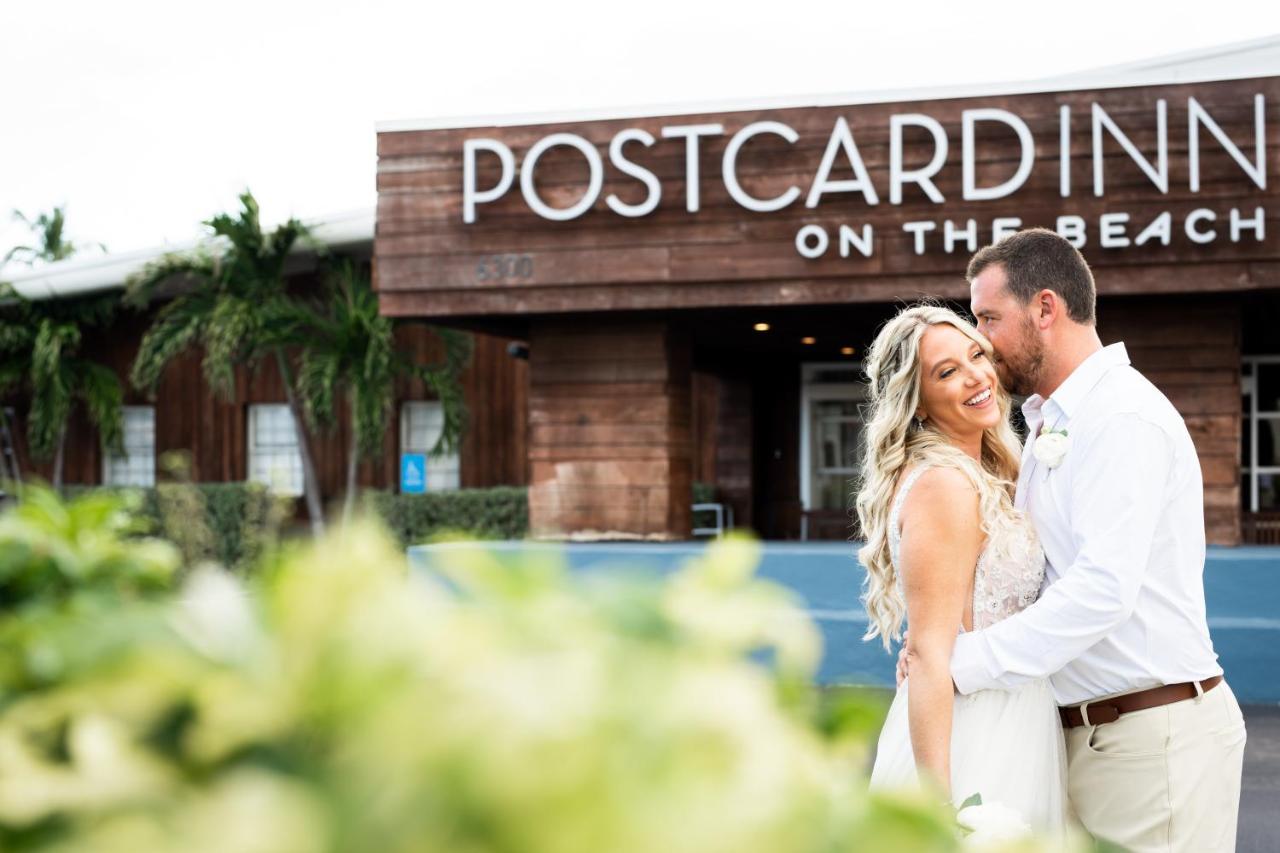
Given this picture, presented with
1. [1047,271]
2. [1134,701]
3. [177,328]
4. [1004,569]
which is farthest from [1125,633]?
[177,328]

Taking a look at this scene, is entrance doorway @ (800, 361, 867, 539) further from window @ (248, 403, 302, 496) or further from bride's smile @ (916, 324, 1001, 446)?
bride's smile @ (916, 324, 1001, 446)

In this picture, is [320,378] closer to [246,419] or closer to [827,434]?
[246,419]

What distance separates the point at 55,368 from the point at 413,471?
4.42 meters

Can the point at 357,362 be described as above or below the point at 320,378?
above

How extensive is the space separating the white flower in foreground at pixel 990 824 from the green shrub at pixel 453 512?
1252cm

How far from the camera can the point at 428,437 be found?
17.0 meters

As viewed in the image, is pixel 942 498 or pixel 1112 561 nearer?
pixel 1112 561

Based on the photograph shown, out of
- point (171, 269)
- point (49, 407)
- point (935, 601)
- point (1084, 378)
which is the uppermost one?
point (171, 269)

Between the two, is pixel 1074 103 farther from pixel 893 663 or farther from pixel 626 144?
A: pixel 893 663

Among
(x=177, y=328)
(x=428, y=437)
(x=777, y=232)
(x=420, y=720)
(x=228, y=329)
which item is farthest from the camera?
(x=428, y=437)

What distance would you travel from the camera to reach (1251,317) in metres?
9.94

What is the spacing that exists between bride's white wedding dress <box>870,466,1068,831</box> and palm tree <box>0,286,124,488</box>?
1502 centimetres

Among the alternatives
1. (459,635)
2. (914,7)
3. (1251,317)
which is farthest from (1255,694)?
(914,7)

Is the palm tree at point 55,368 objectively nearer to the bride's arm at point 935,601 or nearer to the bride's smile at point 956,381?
the bride's smile at point 956,381
